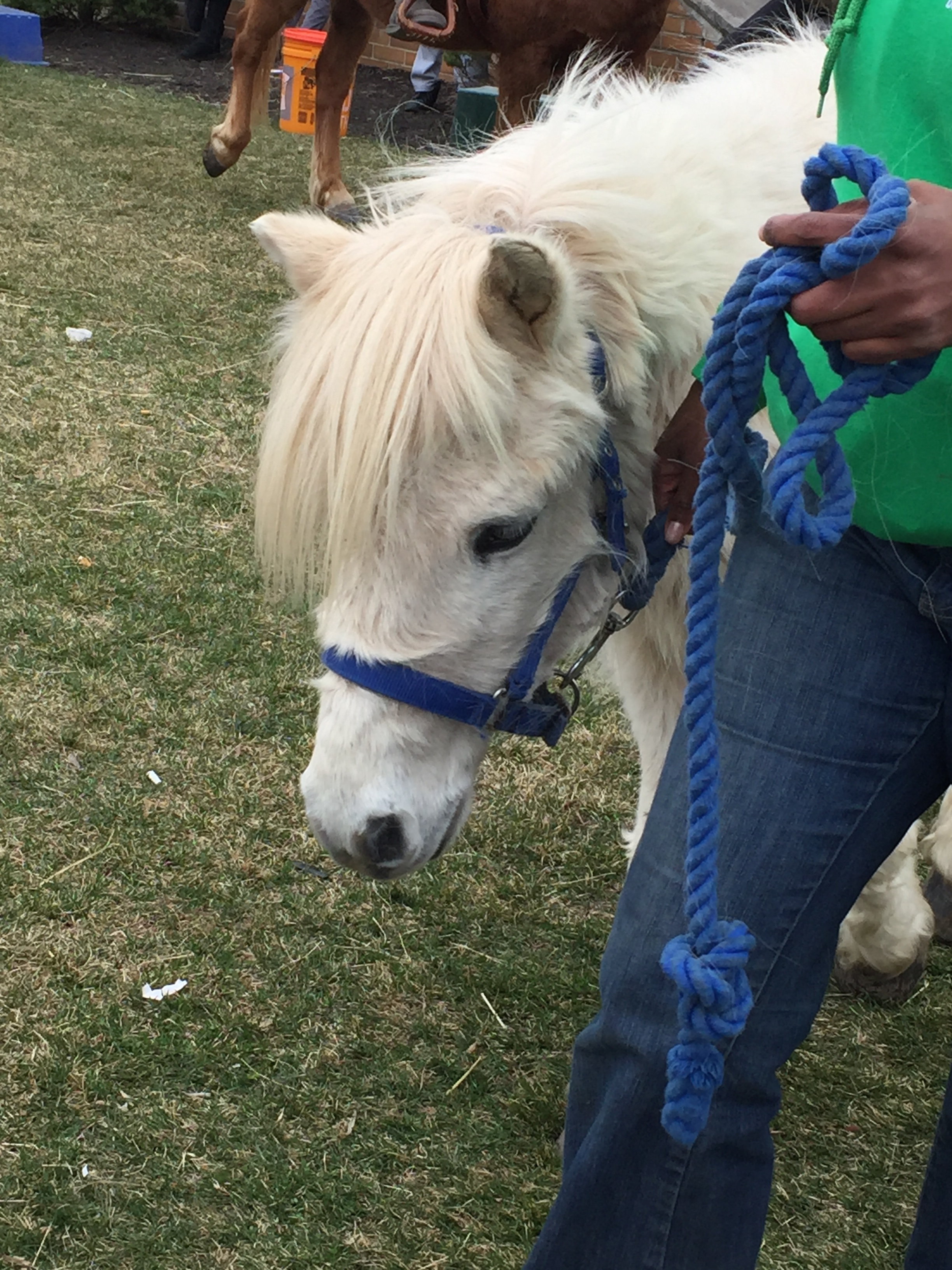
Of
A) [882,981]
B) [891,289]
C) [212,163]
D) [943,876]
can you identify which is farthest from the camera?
[212,163]

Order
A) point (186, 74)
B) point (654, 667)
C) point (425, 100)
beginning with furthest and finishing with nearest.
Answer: point (186, 74) → point (425, 100) → point (654, 667)

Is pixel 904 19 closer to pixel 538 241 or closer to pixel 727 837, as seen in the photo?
pixel 538 241

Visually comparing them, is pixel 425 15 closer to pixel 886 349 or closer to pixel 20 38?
pixel 886 349

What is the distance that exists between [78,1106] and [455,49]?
19.3ft

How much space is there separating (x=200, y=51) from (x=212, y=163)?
5545 millimetres

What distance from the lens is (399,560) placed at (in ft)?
5.22

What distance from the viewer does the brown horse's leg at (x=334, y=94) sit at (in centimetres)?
747

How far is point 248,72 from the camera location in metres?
7.64

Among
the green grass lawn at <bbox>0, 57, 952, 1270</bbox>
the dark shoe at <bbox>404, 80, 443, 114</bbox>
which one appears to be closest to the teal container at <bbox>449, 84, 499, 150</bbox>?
the dark shoe at <bbox>404, 80, 443, 114</bbox>

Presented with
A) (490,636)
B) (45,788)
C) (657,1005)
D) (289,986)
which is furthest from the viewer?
(45,788)

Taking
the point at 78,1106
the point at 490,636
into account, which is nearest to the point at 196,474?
the point at 78,1106

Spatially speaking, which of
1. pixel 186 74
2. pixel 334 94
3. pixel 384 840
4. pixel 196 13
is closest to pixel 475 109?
pixel 334 94

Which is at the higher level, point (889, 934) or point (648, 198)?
point (648, 198)

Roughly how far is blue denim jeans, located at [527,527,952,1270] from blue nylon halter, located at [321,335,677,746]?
13.5 inches
